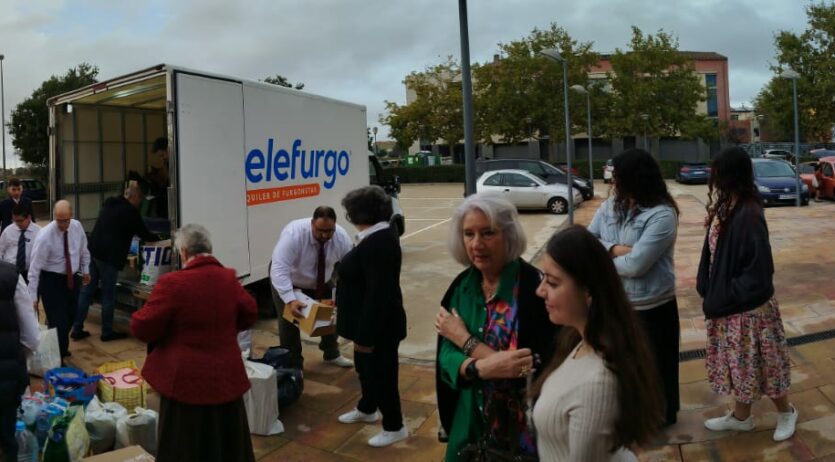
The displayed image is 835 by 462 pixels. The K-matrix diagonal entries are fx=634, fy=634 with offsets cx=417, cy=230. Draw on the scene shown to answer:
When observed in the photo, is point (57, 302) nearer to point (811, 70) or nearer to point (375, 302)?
point (375, 302)

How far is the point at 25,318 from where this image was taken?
343 centimetres

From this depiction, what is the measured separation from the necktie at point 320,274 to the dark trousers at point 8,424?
2.30 meters

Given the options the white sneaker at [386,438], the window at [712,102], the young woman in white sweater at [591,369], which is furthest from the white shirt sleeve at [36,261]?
the window at [712,102]

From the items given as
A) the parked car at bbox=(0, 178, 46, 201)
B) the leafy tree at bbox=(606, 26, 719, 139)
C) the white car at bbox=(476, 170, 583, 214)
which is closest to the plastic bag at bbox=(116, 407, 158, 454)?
the white car at bbox=(476, 170, 583, 214)

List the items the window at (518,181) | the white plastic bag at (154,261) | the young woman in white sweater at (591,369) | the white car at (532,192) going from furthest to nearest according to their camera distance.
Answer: the window at (518,181), the white car at (532,192), the white plastic bag at (154,261), the young woman in white sweater at (591,369)

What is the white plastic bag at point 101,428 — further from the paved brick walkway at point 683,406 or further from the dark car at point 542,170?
the dark car at point 542,170

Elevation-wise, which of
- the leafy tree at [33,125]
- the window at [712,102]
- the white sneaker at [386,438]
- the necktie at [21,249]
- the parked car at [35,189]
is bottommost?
the white sneaker at [386,438]

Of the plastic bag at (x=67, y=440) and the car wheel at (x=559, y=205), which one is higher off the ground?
the car wheel at (x=559, y=205)

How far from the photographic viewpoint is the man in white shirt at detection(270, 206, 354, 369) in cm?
481

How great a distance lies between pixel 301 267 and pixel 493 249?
125 inches

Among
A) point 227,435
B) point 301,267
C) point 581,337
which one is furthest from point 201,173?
point 581,337

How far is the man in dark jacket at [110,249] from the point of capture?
652cm

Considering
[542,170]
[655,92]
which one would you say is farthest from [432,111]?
[542,170]

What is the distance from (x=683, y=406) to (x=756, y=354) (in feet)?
3.30
